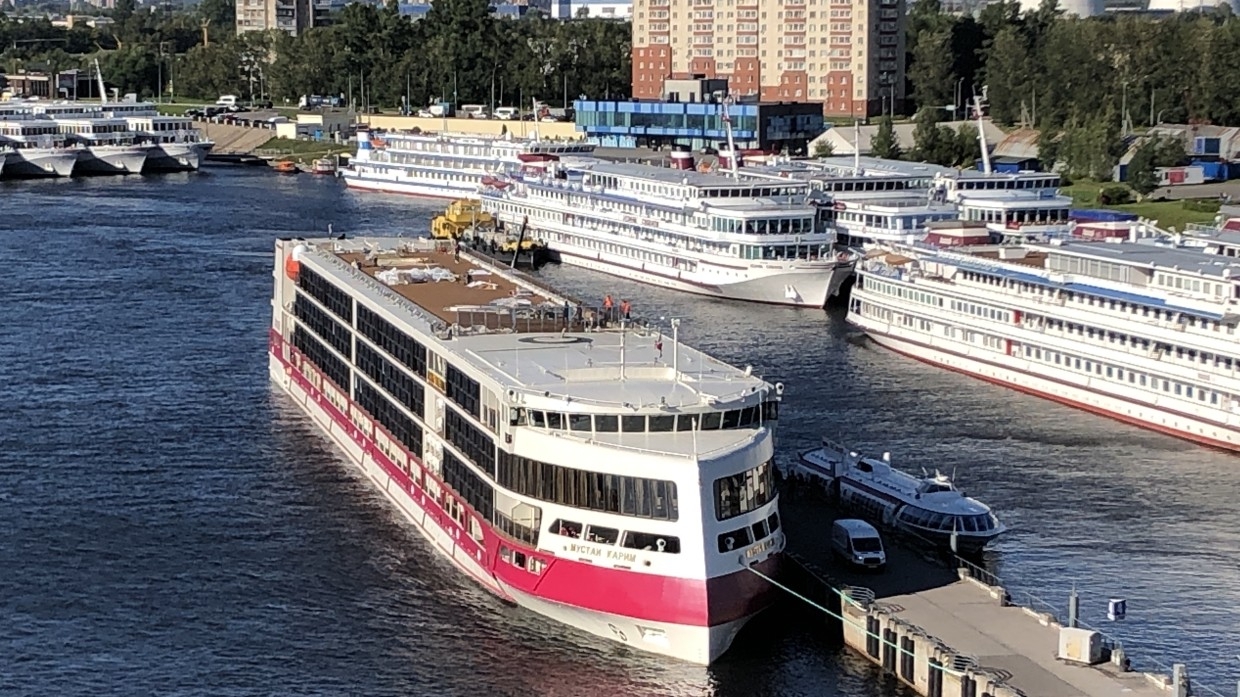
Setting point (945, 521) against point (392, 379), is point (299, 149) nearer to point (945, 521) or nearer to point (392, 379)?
point (392, 379)

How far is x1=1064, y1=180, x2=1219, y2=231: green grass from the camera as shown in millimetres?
82500

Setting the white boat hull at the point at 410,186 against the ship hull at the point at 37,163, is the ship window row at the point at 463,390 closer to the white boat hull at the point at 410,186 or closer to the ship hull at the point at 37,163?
the white boat hull at the point at 410,186

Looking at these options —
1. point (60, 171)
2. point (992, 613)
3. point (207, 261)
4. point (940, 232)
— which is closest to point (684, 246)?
point (940, 232)

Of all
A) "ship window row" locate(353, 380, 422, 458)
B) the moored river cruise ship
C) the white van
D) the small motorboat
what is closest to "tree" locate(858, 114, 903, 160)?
"ship window row" locate(353, 380, 422, 458)

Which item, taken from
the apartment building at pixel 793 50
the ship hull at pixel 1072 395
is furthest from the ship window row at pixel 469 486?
the apartment building at pixel 793 50

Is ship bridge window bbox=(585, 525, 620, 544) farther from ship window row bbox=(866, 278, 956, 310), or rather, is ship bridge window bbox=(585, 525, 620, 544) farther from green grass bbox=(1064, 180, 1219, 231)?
green grass bbox=(1064, 180, 1219, 231)

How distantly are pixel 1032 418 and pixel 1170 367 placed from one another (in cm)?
367

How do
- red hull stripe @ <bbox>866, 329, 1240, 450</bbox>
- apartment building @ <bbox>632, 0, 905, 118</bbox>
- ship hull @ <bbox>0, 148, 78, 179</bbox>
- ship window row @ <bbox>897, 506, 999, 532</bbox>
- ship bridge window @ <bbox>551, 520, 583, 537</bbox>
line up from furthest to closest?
apartment building @ <bbox>632, 0, 905, 118</bbox> < ship hull @ <bbox>0, 148, 78, 179</bbox> < red hull stripe @ <bbox>866, 329, 1240, 450</bbox> < ship window row @ <bbox>897, 506, 999, 532</bbox> < ship bridge window @ <bbox>551, 520, 583, 537</bbox>

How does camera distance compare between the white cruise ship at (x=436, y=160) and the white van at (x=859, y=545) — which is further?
the white cruise ship at (x=436, y=160)

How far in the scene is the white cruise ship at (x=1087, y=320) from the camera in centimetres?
4778

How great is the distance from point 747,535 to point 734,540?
38 centimetres

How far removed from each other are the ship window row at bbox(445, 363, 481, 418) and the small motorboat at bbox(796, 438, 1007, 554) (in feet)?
27.4

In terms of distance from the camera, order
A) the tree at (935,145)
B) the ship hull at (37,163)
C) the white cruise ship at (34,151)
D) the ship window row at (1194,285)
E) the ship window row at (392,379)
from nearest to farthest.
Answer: the ship window row at (392,379)
the ship window row at (1194,285)
the tree at (935,145)
the ship hull at (37,163)
the white cruise ship at (34,151)

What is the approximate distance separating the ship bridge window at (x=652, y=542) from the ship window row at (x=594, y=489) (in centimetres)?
30
